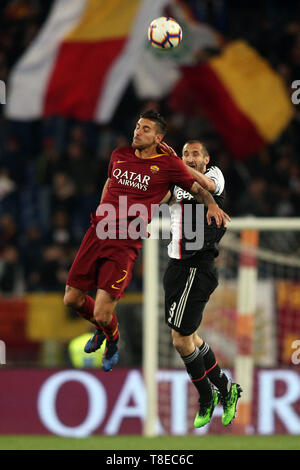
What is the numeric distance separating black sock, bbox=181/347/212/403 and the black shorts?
0.70ft

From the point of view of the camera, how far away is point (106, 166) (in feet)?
46.0

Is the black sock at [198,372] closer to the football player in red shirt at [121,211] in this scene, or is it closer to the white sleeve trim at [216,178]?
the football player in red shirt at [121,211]

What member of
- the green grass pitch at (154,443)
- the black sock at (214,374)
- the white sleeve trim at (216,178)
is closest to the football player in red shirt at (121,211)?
the white sleeve trim at (216,178)

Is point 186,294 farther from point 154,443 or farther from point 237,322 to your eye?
point 237,322

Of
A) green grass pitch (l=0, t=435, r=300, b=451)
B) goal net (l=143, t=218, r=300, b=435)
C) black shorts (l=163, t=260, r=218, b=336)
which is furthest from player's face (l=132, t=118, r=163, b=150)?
goal net (l=143, t=218, r=300, b=435)

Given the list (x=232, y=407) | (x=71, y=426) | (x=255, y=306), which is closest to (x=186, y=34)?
(x=255, y=306)

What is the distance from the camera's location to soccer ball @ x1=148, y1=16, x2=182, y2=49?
25.8 ft

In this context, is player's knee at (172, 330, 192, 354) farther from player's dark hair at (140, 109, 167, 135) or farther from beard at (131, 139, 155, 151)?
player's dark hair at (140, 109, 167, 135)

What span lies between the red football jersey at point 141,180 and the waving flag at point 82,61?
20.7 ft

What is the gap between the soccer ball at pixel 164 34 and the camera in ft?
25.8

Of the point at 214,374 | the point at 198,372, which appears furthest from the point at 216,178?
the point at 214,374

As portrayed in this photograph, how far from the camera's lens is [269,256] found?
11867mm

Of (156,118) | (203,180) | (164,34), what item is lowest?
(203,180)

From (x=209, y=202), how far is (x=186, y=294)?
3.02 feet
